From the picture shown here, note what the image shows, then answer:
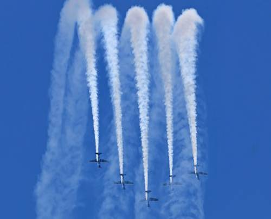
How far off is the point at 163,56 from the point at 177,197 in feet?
36.2

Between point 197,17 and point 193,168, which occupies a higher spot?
point 197,17

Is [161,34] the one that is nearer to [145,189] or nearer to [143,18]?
[143,18]

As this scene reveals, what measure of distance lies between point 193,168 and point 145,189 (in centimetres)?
411

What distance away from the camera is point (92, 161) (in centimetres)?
16775

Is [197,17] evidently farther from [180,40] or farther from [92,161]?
[92,161]

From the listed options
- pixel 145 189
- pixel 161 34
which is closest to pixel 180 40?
pixel 161 34

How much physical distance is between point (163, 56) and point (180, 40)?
1.75 metres

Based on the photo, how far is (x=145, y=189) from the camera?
166 m

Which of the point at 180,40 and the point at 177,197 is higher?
the point at 180,40

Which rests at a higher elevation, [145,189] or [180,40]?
[180,40]

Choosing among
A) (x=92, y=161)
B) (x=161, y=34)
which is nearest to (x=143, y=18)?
(x=161, y=34)

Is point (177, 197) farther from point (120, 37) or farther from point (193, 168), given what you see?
point (120, 37)

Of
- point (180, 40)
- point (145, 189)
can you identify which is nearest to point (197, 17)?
point (180, 40)

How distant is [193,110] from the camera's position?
163m
